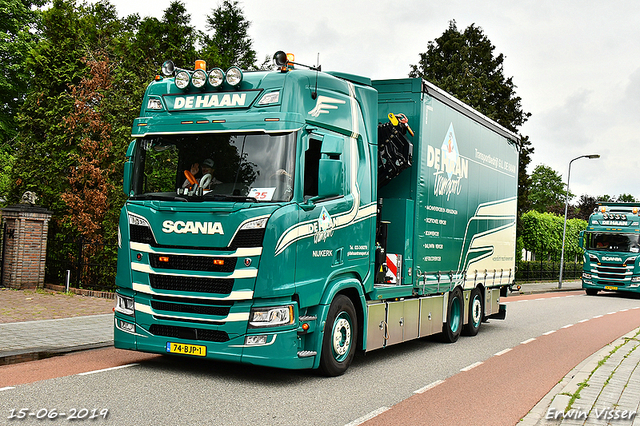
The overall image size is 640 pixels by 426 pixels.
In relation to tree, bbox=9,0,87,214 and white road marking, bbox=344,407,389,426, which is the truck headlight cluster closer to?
white road marking, bbox=344,407,389,426

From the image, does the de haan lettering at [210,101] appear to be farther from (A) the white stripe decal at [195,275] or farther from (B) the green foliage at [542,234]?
(B) the green foliage at [542,234]

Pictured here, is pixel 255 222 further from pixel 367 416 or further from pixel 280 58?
pixel 367 416

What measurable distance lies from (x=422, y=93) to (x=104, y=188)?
9792mm

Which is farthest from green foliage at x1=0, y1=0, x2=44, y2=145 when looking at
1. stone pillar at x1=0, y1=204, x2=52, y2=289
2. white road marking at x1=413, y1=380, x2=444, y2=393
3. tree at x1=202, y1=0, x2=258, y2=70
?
white road marking at x1=413, y1=380, x2=444, y2=393

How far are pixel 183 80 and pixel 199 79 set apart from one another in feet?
0.73

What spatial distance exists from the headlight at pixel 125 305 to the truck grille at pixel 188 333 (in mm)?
353

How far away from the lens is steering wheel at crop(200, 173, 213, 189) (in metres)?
7.24

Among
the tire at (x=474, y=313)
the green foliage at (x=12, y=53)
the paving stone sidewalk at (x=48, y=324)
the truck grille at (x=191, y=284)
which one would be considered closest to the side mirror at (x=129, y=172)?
the truck grille at (x=191, y=284)

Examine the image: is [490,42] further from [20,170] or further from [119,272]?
[119,272]

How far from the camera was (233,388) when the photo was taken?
6.96m

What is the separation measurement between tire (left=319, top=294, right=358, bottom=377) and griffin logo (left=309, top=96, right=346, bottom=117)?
226 centimetres

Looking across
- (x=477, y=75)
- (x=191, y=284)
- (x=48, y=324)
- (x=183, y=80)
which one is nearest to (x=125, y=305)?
(x=191, y=284)

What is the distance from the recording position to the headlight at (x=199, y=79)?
757 cm

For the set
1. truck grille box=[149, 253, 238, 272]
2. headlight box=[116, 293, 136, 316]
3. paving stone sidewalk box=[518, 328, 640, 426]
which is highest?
truck grille box=[149, 253, 238, 272]
